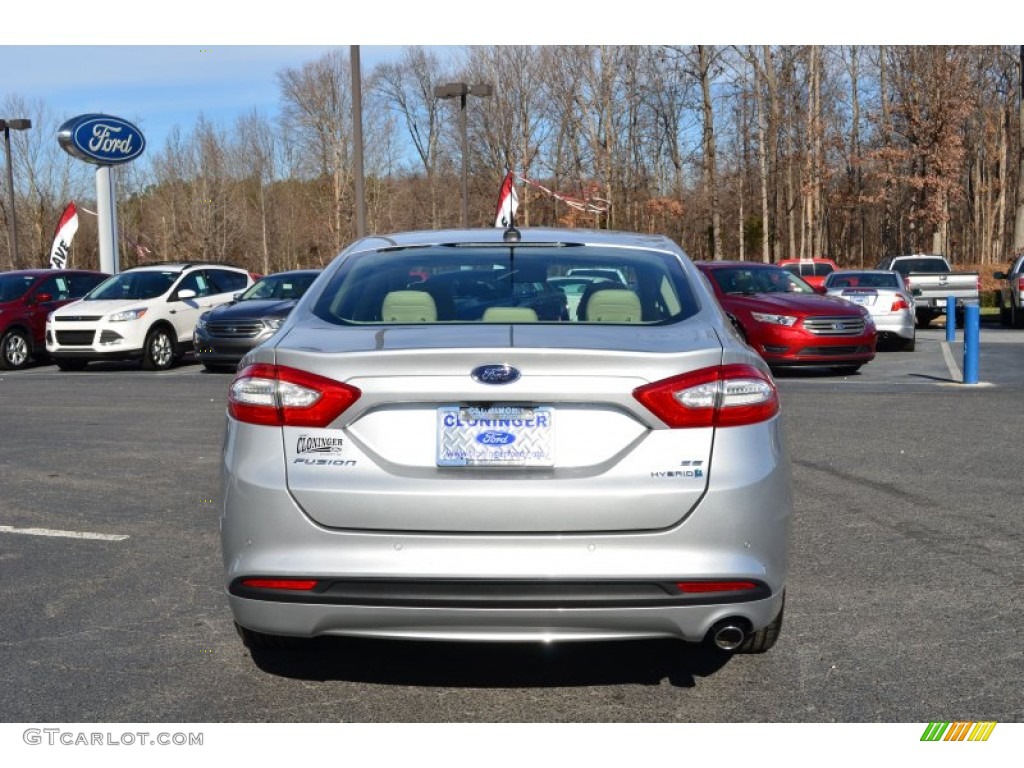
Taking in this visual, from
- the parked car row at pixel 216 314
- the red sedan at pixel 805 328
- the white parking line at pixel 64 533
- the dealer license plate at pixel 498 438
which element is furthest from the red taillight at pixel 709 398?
the red sedan at pixel 805 328

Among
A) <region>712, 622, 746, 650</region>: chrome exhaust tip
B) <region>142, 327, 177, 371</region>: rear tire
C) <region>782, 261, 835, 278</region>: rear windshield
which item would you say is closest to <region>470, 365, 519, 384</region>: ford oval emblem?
<region>712, 622, 746, 650</region>: chrome exhaust tip

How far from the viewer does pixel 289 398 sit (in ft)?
12.4

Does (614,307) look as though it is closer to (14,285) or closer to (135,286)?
(135,286)

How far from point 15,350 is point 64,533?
1549 centimetres

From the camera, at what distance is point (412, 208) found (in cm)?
6719

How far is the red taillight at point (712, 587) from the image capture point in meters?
3.63

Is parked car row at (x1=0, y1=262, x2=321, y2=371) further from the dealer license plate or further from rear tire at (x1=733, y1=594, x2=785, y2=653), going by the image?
the dealer license plate

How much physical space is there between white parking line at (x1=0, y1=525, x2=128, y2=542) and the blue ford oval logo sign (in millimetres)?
24852

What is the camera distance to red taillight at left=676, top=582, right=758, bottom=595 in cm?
363

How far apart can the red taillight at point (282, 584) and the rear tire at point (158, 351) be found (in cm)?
1666

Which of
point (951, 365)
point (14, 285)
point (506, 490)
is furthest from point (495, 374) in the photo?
point (14, 285)

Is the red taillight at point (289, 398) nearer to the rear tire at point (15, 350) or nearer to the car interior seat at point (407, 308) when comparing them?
the car interior seat at point (407, 308)

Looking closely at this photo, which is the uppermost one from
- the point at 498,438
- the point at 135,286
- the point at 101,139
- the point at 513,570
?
the point at 101,139
